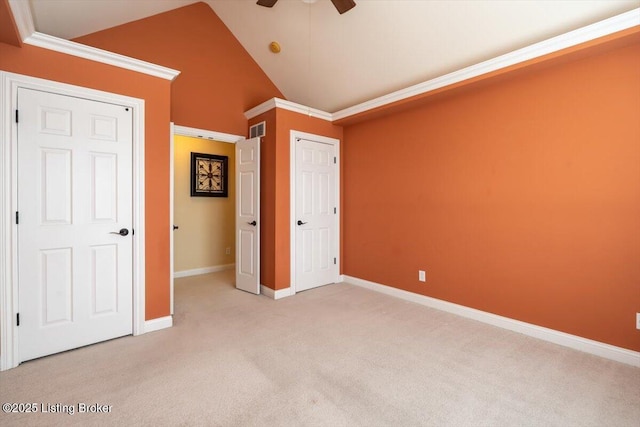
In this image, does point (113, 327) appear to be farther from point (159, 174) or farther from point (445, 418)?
point (445, 418)

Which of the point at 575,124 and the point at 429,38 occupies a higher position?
the point at 429,38

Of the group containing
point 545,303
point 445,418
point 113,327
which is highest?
point 545,303

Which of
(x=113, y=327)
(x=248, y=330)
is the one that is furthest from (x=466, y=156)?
(x=113, y=327)

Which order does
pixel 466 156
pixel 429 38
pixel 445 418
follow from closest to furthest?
pixel 445 418
pixel 429 38
pixel 466 156

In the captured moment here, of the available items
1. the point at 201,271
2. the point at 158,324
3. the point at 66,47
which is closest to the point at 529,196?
the point at 158,324

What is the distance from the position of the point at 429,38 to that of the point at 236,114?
9.01ft

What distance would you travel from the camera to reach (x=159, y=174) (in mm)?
2953

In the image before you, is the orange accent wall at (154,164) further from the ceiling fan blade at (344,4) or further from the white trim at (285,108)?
the ceiling fan blade at (344,4)

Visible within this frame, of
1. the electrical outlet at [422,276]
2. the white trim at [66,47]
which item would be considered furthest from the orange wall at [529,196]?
the white trim at [66,47]

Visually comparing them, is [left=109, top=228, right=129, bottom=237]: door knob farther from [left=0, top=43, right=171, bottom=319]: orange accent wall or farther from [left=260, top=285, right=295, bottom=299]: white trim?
[left=260, top=285, right=295, bottom=299]: white trim

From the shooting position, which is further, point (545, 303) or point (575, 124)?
point (545, 303)

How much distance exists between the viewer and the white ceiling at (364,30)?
2.55 m

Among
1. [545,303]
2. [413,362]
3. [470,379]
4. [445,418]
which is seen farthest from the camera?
[545,303]

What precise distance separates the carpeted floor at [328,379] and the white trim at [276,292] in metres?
0.80
